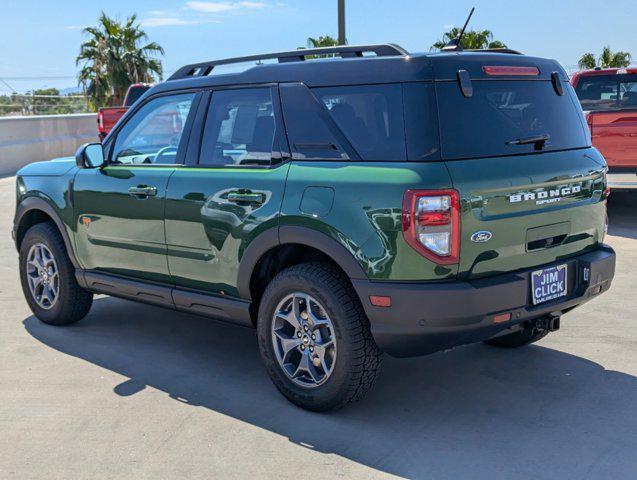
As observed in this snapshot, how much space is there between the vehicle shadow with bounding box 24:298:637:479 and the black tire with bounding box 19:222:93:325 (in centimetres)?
15

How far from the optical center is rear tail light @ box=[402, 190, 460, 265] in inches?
149

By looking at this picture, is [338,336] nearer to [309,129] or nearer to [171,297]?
[309,129]

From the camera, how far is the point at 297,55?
4.66 meters

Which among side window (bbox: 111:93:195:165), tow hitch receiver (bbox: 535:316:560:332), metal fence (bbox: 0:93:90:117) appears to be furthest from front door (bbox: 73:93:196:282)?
metal fence (bbox: 0:93:90:117)

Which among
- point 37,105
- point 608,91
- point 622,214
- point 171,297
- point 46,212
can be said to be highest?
point 37,105

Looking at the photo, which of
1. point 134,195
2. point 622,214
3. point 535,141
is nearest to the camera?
point 535,141

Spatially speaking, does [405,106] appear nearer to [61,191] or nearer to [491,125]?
[491,125]

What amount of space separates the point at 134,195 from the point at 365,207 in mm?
1964

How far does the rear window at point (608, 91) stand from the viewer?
11.5 meters

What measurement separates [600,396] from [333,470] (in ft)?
5.71

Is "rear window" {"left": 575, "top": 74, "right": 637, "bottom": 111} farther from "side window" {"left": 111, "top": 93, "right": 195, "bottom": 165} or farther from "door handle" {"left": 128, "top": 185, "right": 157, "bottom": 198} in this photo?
"door handle" {"left": 128, "top": 185, "right": 157, "bottom": 198}

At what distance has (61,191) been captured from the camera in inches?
232

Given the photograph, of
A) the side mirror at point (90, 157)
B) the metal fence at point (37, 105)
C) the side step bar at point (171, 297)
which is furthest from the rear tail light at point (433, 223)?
the metal fence at point (37, 105)

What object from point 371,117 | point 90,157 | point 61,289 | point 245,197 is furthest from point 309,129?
point 61,289
